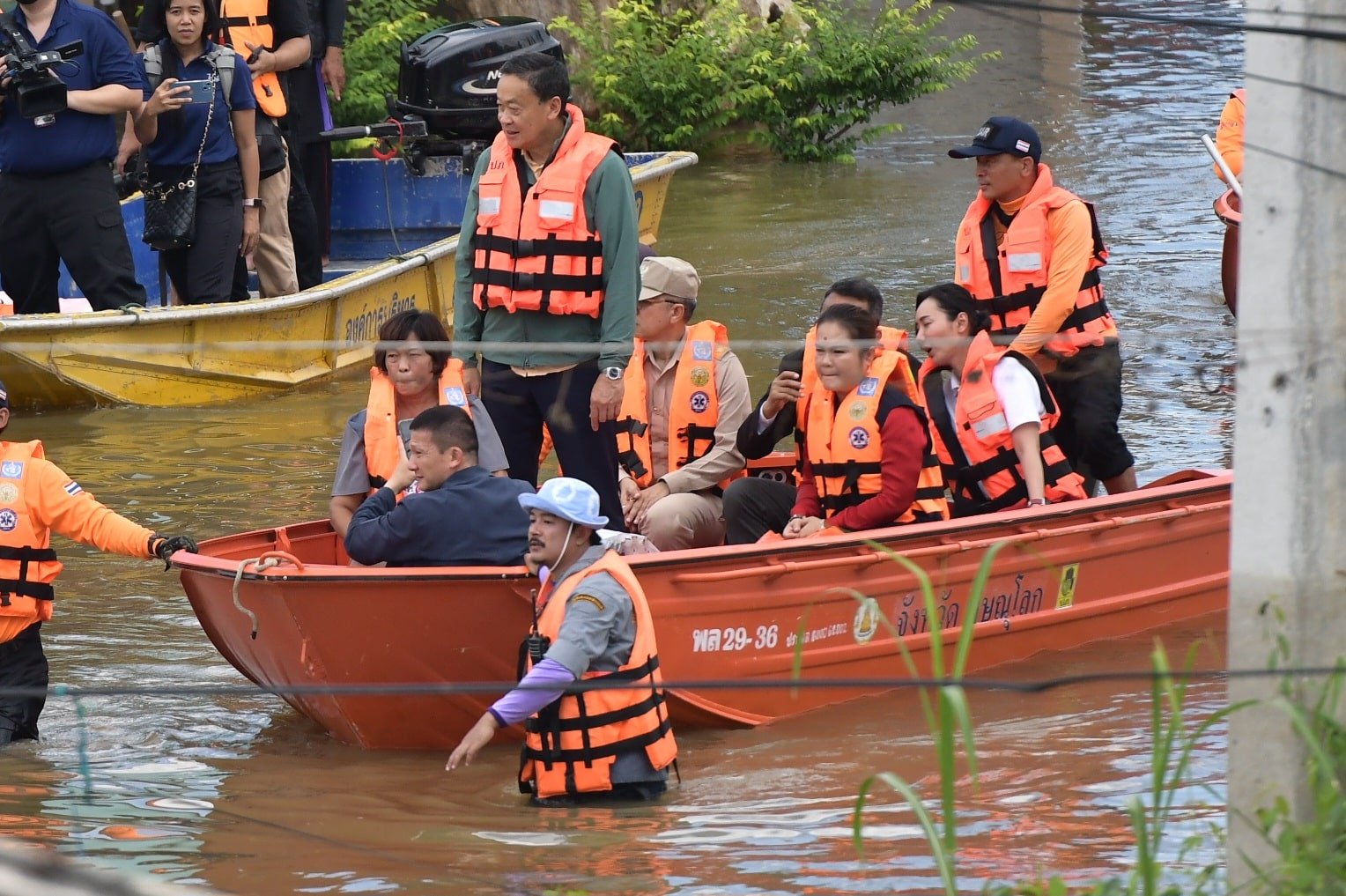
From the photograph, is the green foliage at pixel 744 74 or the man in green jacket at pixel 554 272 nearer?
the man in green jacket at pixel 554 272

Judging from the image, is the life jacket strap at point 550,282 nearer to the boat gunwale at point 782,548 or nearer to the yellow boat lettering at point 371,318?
the boat gunwale at point 782,548

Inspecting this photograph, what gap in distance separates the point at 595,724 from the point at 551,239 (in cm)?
199

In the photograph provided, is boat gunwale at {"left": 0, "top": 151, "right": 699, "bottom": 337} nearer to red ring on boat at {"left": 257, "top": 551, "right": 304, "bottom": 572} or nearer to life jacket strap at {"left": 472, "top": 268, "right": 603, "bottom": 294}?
life jacket strap at {"left": 472, "top": 268, "right": 603, "bottom": 294}

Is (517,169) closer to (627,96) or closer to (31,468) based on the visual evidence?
(31,468)

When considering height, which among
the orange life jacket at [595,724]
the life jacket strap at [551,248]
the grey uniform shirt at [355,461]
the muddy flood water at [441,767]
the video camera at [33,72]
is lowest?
the muddy flood water at [441,767]

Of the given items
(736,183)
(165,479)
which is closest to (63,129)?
(165,479)

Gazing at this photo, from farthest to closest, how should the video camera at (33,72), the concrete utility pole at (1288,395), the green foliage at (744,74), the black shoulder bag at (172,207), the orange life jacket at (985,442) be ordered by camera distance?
the green foliage at (744,74) < the black shoulder bag at (172,207) < the video camera at (33,72) < the orange life jacket at (985,442) < the concrete utility pole at (1288,395)

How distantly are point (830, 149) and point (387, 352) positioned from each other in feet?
40.3

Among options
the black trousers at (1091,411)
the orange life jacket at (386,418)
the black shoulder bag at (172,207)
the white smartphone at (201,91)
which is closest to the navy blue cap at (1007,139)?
the black trousers at (1091,411)

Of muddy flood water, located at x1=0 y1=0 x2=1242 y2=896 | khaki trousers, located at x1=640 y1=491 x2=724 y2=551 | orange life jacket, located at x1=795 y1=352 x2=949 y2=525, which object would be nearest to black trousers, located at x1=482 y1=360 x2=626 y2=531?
khaki trousers, located at x1=640 y1=491 x2=724 y2=551

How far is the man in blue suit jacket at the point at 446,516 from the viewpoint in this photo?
18.6 ft

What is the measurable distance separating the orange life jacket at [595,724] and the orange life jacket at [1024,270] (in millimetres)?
2481

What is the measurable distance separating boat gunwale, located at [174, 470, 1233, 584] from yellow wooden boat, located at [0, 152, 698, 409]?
10.2 ft

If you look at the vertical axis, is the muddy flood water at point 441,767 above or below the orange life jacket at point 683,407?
below
